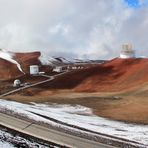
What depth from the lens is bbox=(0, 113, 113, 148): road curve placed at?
2992 cm

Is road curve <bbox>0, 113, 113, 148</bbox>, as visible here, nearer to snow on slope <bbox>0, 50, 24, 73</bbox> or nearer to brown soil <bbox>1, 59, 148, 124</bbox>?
brown soil <bbox>1, 59, 148, 124</bbox>

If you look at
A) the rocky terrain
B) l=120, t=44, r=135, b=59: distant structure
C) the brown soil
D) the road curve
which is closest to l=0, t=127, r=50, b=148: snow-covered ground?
the road curve

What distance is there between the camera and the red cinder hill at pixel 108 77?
291 feet

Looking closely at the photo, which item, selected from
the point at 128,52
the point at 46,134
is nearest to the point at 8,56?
the point at 128,52

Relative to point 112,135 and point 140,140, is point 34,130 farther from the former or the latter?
point 140,140

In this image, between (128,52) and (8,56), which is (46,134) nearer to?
(128,52)

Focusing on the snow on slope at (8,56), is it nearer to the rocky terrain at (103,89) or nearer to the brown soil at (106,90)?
the rocky terrain at (103,89)

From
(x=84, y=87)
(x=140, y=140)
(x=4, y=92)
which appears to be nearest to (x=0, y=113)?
(x=140, y=140)

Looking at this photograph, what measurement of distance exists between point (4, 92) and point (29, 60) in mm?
70477

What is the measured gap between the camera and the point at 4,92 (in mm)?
77500

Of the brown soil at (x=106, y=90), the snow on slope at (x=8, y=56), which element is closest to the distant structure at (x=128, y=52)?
the brown soil at (x=106, y=90)

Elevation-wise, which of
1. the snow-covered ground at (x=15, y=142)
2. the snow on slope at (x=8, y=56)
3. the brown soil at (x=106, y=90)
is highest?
the snow on slope at (x=8, y=56)

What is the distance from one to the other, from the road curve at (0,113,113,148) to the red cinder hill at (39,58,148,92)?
49570mm

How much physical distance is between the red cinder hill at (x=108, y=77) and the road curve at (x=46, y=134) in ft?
163
